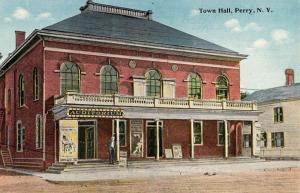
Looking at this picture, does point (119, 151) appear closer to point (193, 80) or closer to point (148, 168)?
point (148, 168)

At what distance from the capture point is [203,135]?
30.2m

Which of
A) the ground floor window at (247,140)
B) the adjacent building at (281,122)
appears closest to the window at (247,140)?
the ground floor window at (247,140)

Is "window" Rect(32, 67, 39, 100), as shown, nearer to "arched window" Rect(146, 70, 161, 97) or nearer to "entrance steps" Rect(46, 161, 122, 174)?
"entrance steps" Rect(46, 161, 122, 174)

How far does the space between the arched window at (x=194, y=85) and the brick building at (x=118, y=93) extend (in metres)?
0.06

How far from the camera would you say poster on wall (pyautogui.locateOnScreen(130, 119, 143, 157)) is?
27406 mm

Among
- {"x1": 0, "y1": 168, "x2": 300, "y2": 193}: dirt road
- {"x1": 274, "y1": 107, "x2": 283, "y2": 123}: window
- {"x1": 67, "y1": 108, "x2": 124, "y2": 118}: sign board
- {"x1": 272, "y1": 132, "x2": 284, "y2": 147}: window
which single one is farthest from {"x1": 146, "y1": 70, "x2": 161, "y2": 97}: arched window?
{"x1": 272, "y1": 132, "x2": 284, "y2": 147}: window

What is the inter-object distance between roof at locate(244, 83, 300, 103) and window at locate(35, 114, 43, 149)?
68.5ft

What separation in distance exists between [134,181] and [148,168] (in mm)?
7276

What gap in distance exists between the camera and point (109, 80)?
27.6 metres

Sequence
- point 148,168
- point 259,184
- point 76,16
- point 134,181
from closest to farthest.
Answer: point 259,184
point 134,181
point 148,168
point 76,16

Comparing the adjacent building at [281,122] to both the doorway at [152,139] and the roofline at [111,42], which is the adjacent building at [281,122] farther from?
the doorway at [152,139]

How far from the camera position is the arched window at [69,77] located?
85.3ft

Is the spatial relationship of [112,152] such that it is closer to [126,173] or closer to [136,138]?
[126,173]

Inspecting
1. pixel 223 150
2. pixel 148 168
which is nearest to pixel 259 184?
pixel 148 168
